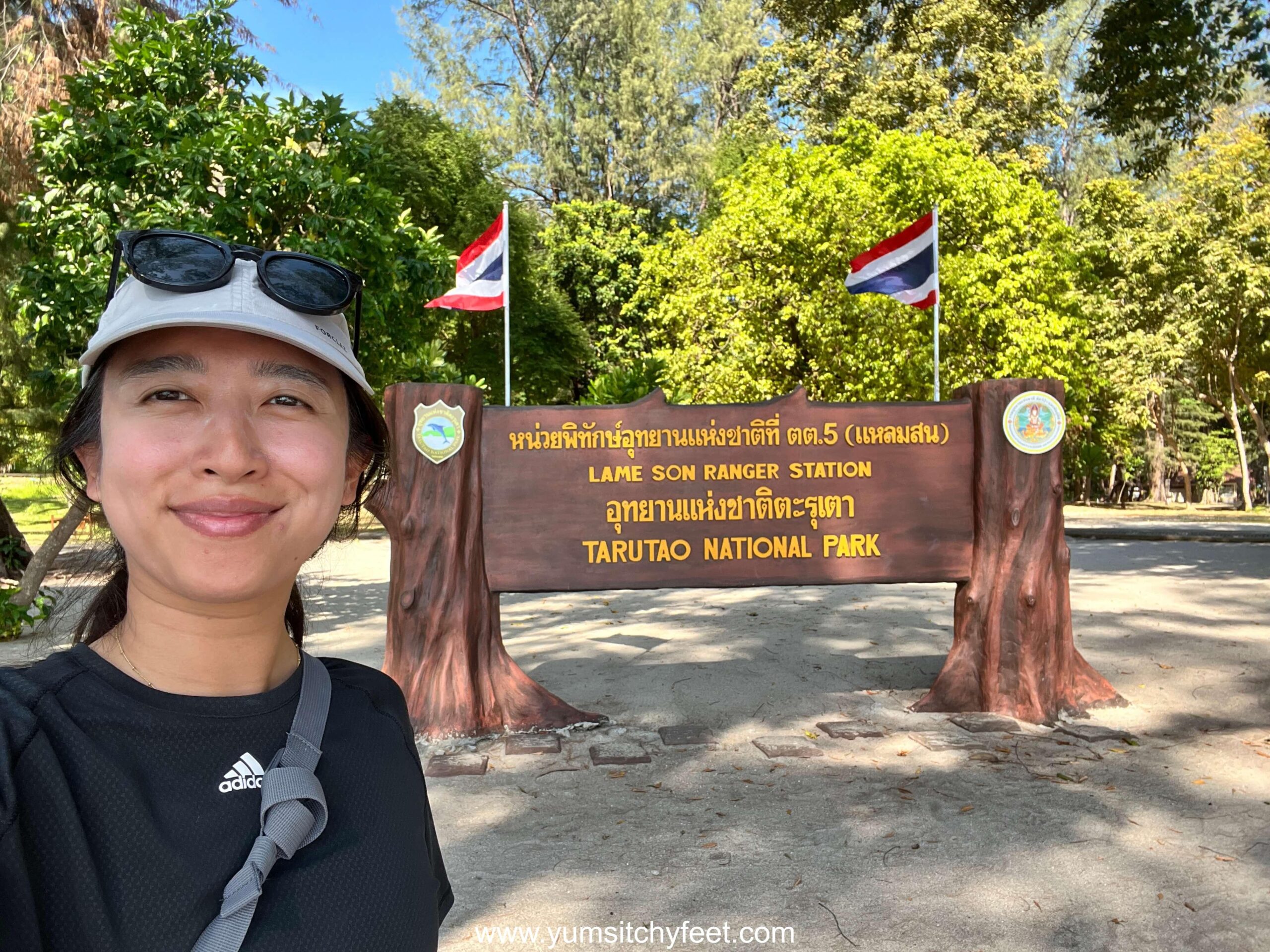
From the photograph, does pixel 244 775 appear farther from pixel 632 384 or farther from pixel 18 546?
pixel 632 384

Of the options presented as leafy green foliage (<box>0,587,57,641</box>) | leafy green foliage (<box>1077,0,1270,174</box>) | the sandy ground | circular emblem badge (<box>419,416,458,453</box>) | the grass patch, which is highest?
leafy green foliage (<box>1077,0,1270,174</box>)

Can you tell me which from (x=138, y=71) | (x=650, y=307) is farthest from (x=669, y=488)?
(x=650, y=307)

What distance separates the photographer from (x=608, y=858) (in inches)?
157

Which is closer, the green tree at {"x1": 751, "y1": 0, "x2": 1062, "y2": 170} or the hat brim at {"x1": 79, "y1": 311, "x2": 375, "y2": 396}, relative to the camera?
the hat brim at {"x1": 79, "y1": 311, "x2": 375, "y2": 396}

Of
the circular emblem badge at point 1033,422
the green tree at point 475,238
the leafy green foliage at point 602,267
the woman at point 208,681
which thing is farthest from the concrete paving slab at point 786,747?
the leafy green foliage at point 602,267

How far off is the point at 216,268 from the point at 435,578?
481 cm

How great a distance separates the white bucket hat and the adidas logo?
17.4 inches

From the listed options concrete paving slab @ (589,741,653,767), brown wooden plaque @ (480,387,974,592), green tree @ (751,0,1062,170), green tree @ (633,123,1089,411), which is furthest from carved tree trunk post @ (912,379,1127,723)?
green tree @ (751,0,1062,170)

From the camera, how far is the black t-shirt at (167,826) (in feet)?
3.20

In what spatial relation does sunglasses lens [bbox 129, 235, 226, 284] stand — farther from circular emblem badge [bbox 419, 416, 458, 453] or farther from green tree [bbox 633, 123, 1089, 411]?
green tree [bbox 633, 123, 1089, 411]

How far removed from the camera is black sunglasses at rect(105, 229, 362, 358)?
1116 mm

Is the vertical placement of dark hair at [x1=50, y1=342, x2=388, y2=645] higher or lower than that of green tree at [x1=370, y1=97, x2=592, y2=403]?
lower

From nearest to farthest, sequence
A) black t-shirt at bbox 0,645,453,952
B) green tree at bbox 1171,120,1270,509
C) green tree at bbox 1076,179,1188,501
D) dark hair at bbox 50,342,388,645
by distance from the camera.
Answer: black t-shirt at bbox 0,645,453,952
dark hair at bbox 50,342,388,645
green tree at bbox 1171,120,1270,509
green tree at bbox 1076,179,1188,501

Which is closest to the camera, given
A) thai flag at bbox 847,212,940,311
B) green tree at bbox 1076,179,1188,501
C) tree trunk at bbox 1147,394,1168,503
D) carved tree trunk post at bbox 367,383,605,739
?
carved tree trunk post at bbox 367,383,605,739
